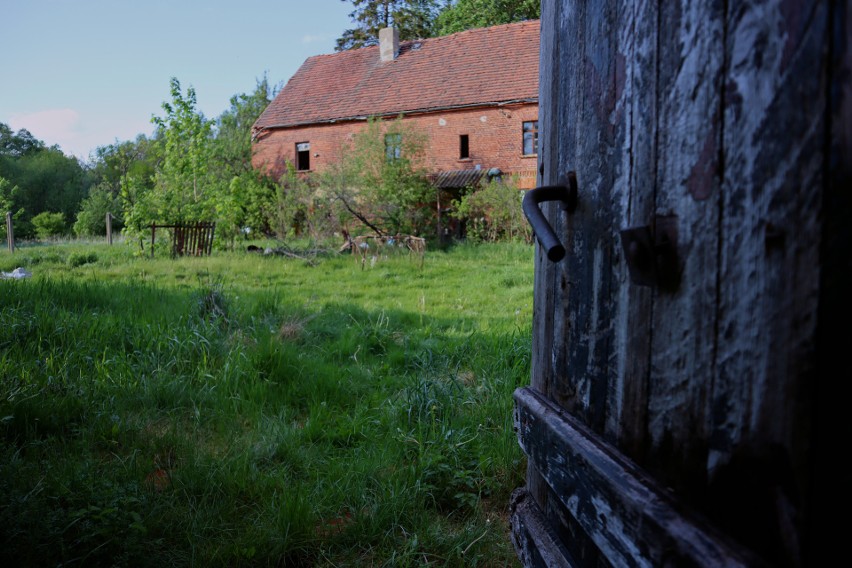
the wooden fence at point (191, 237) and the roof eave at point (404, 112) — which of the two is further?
the roof eave at point (404, 112)

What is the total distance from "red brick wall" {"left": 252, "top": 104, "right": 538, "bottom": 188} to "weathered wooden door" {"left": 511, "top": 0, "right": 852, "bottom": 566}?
64.9ft

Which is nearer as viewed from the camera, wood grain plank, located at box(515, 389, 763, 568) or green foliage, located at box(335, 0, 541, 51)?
wood grain plank, located at box(515, 389, 763, 568)

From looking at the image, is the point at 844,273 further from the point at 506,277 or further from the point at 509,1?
the point at 509,1

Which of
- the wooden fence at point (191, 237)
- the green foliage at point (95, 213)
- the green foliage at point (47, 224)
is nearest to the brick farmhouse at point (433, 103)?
the wooden fence at point (191, 237)

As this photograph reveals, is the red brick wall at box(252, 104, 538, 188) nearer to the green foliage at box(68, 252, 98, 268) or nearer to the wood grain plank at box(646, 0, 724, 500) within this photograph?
the green foliage at box(68, 252, 98, 268)

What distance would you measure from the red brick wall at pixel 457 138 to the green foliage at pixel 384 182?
0.90 m

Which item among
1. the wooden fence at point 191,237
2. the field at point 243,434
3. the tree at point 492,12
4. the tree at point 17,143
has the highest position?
the tree at point 492,12

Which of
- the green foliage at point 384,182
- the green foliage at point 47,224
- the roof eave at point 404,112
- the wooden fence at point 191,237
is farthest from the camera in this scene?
the green foliage at point 47,224

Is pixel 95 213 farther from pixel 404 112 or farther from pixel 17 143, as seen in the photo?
pixel 404 112

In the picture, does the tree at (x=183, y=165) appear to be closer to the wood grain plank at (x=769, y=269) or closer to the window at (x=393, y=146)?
the window at (x=393, y=146)

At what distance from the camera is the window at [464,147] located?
76.8 ft

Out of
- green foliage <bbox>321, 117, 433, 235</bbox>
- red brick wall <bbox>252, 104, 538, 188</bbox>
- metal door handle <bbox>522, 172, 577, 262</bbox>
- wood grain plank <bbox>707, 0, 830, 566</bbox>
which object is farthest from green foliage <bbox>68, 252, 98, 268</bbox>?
wood grain plank <bbox>707, 0, 830, 566</bbox>

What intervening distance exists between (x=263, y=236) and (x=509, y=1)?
67.9ft

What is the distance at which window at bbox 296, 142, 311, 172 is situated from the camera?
88.3ft
